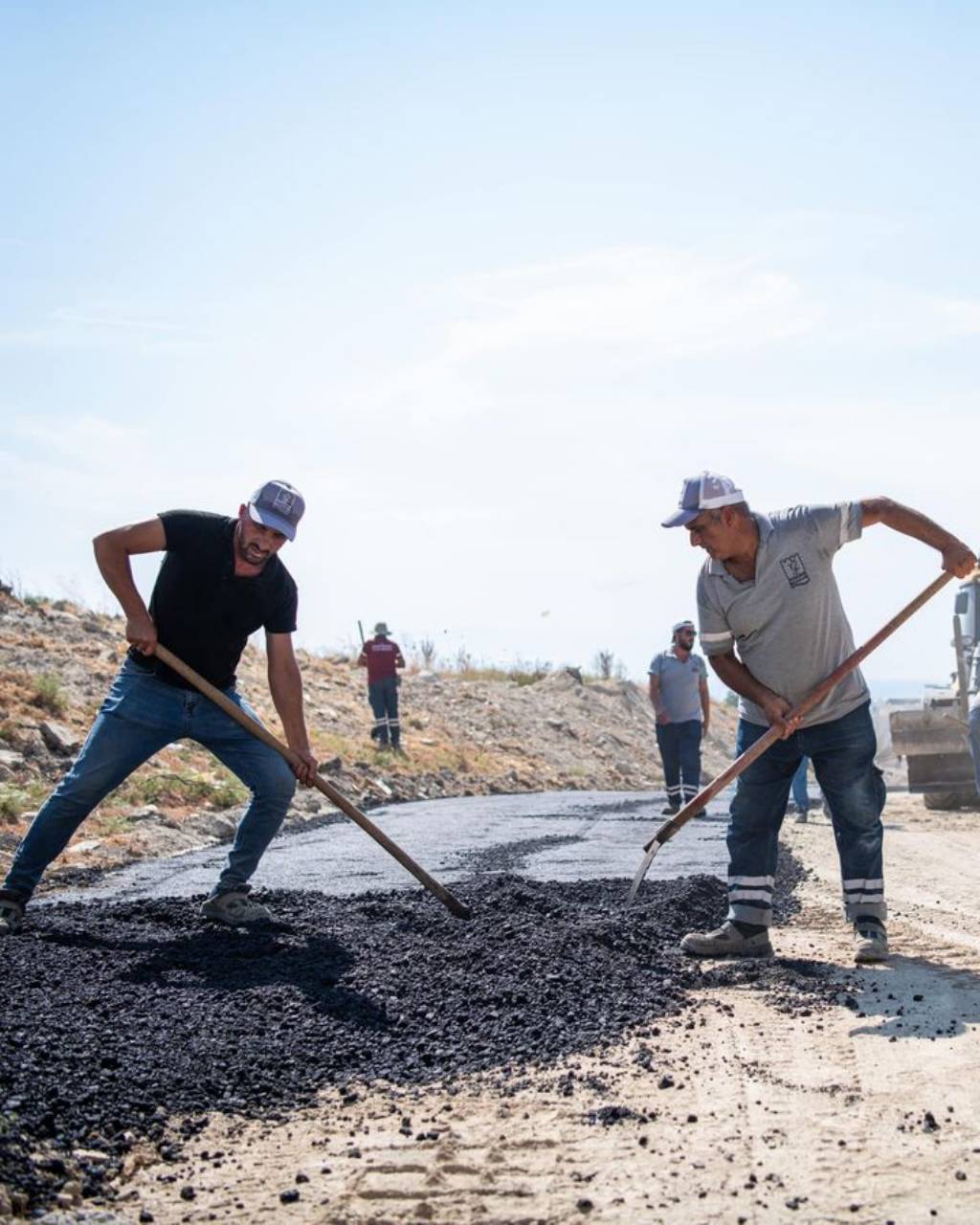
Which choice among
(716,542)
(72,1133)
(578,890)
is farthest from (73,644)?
(72,1133)

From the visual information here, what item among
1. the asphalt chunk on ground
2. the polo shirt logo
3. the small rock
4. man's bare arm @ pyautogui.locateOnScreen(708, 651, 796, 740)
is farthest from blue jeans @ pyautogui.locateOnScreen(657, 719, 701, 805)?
the polo shirt logo

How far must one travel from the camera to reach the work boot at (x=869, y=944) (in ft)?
20.0

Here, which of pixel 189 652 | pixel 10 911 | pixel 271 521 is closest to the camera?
pixel 271 521

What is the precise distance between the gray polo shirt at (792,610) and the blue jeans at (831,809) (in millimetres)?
121

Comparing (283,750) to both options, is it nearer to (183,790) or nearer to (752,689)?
(752,689)

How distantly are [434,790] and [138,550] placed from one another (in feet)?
50.4

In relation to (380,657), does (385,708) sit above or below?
below

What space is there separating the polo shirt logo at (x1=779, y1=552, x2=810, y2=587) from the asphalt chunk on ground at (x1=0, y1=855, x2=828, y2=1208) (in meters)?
1.55

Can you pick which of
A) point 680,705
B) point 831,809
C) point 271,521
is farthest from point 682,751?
point 271,521

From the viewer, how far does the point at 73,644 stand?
2272 cm

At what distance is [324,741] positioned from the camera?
22109 mm

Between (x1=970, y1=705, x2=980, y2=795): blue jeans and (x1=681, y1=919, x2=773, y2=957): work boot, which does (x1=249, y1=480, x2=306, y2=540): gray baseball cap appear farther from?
(x1=970, y1=705, x2=980, y2=795): blue jeans

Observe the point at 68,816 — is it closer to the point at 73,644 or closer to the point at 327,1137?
the point at 327,1137

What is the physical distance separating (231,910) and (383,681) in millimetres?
16208
